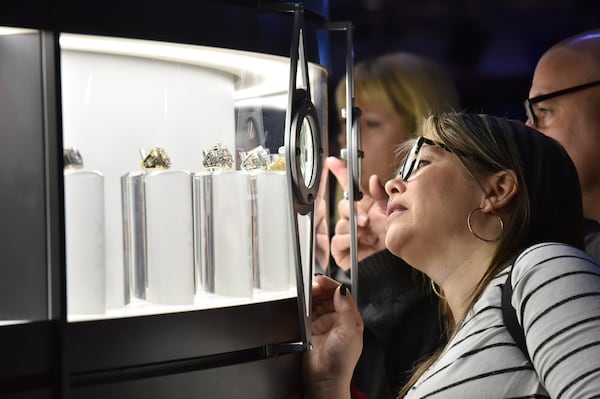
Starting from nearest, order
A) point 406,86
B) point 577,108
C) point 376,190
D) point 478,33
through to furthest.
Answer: point 577,108, point 376,190, point 406,86, point 478,33

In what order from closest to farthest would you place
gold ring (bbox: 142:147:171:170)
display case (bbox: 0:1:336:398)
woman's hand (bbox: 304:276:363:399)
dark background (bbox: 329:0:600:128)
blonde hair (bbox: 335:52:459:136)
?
display case (bbox: 0:1:336:398) < gold ring (bbox: 142:147:171:170) < woman's hand (bbox: 304:276:363:399) < blonde hair (bbox: 335:52:459:136) < dark background (bbox: 329:0:600:128)

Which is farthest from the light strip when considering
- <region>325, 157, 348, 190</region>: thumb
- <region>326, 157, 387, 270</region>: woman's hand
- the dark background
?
the dark background

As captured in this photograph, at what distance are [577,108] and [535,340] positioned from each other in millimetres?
1064

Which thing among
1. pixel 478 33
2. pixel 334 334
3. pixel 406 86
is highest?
pixel 478 33

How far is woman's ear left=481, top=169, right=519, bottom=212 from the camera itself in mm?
1630

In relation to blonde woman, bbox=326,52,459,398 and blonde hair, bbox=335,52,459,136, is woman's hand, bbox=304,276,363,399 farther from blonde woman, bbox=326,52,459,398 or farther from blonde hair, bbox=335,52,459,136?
blonde hair, bbox=335,52,459,136

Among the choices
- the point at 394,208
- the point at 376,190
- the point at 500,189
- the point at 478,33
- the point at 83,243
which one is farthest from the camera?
the point at 478,33

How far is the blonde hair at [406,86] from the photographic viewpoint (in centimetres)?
244

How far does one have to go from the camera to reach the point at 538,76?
2.30 metres

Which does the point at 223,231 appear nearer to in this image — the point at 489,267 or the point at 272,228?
the point at 272,228

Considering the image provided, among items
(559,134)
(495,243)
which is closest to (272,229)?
(495,243)

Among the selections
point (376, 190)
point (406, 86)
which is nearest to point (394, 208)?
point (376, 190)

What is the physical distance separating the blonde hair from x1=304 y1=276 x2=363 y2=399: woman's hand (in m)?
0.93

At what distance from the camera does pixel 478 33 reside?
11.2ft
